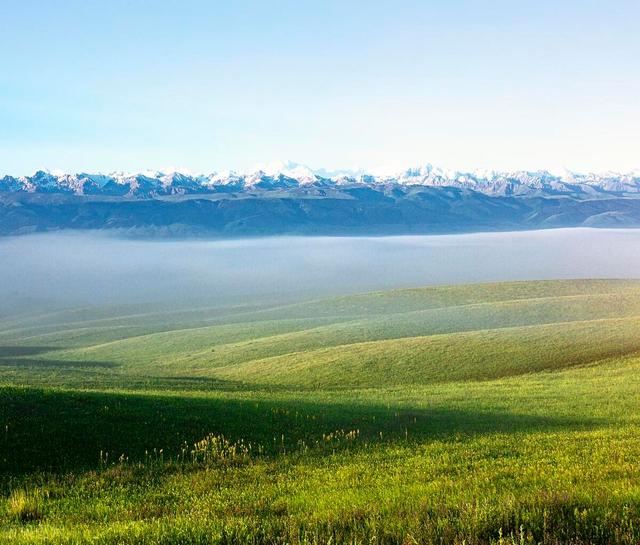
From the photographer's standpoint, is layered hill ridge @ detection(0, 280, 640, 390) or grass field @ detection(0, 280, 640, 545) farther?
layered hill ridge @ detection(0, 280, 640, 390)

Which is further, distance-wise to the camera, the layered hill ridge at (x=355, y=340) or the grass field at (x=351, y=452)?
the layered hill ridge at (x=355, y=340)

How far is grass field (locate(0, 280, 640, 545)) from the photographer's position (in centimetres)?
870

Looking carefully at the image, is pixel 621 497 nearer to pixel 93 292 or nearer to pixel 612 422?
pixel 612 422

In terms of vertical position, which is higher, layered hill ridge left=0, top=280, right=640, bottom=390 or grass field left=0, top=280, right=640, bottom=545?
grass field left=0, top=280, right=640, bottom=545

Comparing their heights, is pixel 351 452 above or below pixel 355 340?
above

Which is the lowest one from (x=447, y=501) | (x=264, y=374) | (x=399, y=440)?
(x=264, y=374)

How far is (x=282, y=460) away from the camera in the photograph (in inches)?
701

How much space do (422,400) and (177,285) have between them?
166m

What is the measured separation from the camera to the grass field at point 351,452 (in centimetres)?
870

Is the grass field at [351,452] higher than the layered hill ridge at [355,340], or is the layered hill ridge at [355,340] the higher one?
the grass field at [351,452]

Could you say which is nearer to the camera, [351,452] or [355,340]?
[351,452]

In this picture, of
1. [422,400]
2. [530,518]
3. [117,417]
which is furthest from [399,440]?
[422,400]

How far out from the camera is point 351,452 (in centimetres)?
1906

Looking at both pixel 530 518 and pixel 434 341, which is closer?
pixel 530 518
